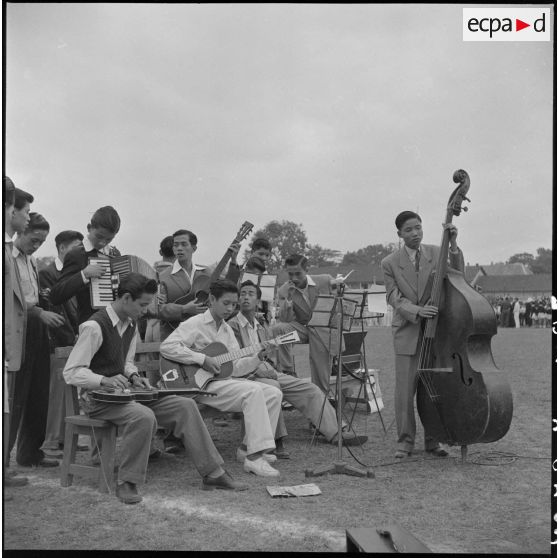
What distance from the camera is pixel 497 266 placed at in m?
82.5

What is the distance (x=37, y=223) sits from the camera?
205 inches

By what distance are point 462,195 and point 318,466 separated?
2281mm

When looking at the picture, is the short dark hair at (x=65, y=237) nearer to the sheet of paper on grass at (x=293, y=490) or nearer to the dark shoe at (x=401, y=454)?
the sheet of paper on grass at (x=293, y=490)

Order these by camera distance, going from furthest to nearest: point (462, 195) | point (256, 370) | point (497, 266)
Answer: point (497, 266) → point (256, 370) → point (462, 195)

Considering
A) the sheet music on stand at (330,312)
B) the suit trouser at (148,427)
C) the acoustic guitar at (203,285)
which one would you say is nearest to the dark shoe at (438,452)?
the sheet music on stand at (330,312)

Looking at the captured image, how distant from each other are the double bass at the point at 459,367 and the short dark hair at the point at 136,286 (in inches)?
80.7

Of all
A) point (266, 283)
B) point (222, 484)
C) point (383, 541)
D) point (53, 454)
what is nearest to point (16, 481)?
point (53, 454)

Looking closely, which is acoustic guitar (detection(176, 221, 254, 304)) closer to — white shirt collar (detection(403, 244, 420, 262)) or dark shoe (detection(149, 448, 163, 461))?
dark shoe (detection(149, 448, 163, 461))

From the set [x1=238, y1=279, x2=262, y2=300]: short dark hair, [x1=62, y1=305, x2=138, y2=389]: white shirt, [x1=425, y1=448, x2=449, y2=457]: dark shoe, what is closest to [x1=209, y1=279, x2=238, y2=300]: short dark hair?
[x1=238, y1=279, x2=262, y2=300]: short dark hair

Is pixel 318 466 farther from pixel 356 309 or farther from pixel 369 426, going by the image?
pixel 369 426

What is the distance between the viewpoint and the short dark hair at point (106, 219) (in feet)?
16.6

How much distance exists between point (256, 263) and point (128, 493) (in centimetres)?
340

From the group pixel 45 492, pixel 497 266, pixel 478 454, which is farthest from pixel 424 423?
pixel 497 266

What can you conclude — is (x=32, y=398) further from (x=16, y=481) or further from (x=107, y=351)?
(x=107, y=351)
